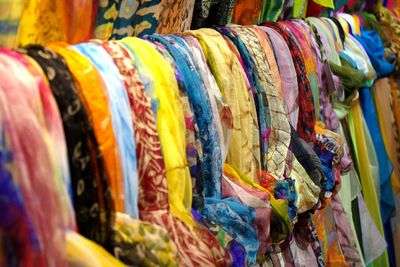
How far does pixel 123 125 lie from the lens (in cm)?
83

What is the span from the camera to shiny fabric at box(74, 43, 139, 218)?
821 millimetres

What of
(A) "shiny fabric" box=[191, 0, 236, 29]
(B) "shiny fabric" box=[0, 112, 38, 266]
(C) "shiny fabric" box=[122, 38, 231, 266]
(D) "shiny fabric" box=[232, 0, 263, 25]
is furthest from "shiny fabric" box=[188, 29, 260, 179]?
(B) "shiny fabric" box=[0, 112, 38, 266]

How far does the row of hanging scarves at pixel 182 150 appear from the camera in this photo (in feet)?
2.20

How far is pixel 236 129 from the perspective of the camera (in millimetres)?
1213

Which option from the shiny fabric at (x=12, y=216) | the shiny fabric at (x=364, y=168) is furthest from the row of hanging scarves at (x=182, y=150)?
the shiny fabric at (x=364, y=168)

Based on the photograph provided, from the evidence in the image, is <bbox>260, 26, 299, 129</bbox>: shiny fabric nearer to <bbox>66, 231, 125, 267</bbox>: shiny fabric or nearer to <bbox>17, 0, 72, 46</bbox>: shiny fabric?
<bbox>17, 0, 72, 46</bbox>: shiny fabric

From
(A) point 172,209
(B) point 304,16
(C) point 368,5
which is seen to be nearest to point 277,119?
(A) point 172,209

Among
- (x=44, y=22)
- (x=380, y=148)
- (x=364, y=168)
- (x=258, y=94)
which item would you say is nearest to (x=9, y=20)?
(x=44, y=22)

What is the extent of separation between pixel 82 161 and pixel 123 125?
4.0 inches

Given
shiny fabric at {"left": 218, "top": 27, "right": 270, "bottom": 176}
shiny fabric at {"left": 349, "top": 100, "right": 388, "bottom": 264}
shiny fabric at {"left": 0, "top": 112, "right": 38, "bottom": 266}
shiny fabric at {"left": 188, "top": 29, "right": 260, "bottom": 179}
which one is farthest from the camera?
shiny fabric at {"left": 349, "top": 100, "right": 388, "bottom": 264}

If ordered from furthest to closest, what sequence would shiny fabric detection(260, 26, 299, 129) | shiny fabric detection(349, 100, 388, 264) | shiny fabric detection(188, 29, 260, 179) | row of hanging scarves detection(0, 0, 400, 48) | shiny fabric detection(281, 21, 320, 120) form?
shiny fabric detection(349, 100, 388, 264)
shiny fabric detection(281, 21, 320, 120)
shiny fabric detection(260, 26, 299, 129)
shiny fabric detection(188, 29, 260, 179)
row of hanging scarves detection(0, 0, 400, 48)

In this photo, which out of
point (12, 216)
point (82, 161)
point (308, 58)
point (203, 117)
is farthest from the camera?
point (308, 58)

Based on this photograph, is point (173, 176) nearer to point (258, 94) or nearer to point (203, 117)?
point (203, 117)

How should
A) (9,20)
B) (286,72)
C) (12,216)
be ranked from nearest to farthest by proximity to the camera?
(12,216) < (9,20) < (286,72)
